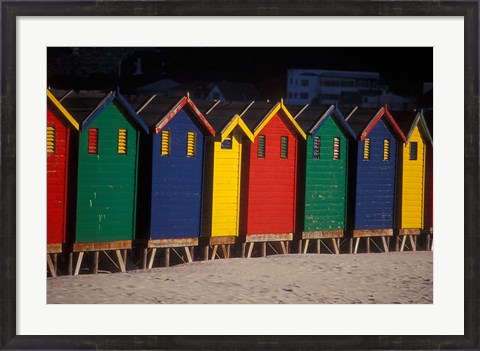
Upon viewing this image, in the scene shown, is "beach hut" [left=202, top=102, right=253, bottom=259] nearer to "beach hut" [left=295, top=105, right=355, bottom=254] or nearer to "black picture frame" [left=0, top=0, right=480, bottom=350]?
"beach hut" [left=295, top=105, right=355, bottom=254]

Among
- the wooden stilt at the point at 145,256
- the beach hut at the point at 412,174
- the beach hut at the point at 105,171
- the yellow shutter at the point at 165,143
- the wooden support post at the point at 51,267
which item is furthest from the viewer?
the beach hut at the point at 412,174

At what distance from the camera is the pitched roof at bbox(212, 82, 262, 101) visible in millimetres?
20567

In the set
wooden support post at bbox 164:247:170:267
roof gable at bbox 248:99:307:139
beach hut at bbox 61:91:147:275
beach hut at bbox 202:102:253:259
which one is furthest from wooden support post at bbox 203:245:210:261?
roof gable at bbox 248:99:307:139

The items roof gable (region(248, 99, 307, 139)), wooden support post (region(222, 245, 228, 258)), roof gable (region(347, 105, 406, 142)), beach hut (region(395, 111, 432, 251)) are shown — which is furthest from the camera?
roof gable (region(347, 105, 406, 142))

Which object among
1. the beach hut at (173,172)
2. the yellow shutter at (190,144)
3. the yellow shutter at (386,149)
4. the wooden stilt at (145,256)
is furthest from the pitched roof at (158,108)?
the yellow shutter at (386,149)

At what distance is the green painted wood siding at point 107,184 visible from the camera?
20.0m

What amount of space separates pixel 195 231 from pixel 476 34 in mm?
7198

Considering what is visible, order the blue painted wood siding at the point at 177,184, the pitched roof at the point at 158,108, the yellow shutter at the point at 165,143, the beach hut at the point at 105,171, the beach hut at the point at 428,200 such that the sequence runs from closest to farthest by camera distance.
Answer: the beach hut at the point at 105,171 < the pitched roof at the point at 158,108 < the blue painted wood siding at the point at 177,184 < the yellow shutter at the point at 165,143 < the beach hut at the point at 428,200

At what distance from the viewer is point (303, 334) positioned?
56.4 feet

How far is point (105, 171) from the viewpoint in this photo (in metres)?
20.4

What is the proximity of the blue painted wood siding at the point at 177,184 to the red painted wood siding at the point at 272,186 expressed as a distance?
4.10ft

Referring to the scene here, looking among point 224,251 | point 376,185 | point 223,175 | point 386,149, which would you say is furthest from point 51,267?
point 386,149

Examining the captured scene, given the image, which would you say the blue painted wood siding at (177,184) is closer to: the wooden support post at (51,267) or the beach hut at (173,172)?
the beach hut at (173,172)

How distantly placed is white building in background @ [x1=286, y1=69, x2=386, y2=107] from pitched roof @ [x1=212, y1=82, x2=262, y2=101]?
67 centimetres
